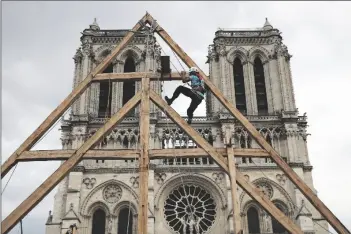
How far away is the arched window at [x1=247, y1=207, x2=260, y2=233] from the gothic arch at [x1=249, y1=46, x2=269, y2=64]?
10.8m

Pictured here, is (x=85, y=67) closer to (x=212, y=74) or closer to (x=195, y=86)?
(x=212, y=74)

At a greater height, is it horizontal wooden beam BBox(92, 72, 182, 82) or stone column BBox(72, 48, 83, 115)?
stone column BBox(72, 48, 83, 115)

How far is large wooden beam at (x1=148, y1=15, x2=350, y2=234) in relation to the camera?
8.84m

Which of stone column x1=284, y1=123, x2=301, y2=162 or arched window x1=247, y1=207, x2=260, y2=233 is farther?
stone column x1=284, y1=123, x2=301, y2=162

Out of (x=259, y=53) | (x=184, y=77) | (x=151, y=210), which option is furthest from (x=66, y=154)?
(x=259, y=53)

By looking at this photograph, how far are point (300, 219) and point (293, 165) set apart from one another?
335cm

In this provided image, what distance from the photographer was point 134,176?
27.6 metres

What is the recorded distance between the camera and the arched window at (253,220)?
87.9 feet

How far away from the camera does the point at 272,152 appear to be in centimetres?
943

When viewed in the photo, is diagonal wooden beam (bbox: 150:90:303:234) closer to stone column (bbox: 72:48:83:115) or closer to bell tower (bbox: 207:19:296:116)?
bell tower (bbox: 207:19:296:116)

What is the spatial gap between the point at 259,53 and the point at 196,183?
11.0 metres

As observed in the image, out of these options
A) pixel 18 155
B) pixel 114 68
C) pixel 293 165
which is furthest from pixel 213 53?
pixel 18 155

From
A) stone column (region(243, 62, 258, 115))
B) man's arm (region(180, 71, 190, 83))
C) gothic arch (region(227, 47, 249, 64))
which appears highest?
gothic arch (region(227, 47, 249, 64))

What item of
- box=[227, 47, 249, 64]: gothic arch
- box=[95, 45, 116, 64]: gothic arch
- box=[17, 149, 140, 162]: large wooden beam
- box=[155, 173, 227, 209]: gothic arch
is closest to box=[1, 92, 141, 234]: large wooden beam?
box=[17, 149, 140, 162]: large wooden beam
